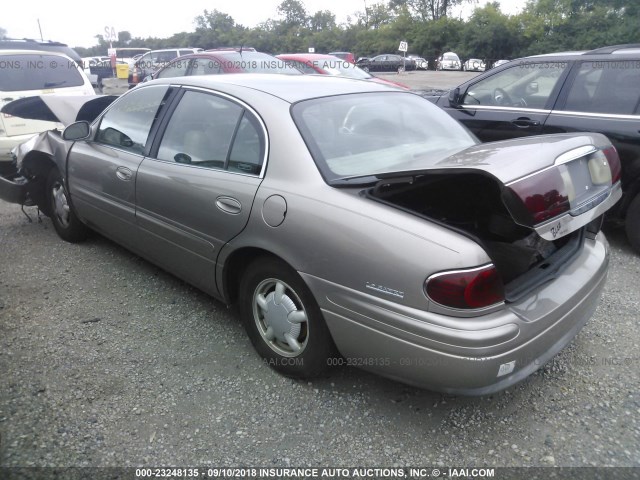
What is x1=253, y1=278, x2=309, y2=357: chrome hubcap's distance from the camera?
2588mm

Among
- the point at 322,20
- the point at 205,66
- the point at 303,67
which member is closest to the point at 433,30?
the point at 322,20

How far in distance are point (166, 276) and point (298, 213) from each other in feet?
6.48

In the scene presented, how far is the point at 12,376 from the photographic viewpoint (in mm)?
2789

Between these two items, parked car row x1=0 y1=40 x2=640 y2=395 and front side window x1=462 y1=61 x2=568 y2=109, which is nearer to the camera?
parked car row x1=0 y1=40 x2=640 y2=395

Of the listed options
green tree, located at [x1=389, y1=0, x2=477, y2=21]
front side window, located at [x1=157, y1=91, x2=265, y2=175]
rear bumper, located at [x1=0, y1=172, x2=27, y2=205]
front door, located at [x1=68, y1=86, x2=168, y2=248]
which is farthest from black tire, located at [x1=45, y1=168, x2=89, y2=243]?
green tree, located at [x1=389, y1=0, x2=477, y2=21]

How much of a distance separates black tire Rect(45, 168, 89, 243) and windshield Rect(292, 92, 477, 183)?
8.91 feet

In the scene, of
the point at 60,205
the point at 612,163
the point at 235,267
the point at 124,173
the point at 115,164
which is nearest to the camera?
the point at 612,163

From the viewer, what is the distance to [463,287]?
2.00 meters

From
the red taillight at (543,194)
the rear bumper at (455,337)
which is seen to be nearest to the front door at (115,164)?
the rear bumper at (455,337)

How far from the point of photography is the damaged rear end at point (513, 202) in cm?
197

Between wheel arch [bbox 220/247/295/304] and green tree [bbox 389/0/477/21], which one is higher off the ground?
green tree [bbox 389/0/477/21]

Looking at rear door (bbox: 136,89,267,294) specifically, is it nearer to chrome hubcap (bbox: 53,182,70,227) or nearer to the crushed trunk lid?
the crushed trunk lid

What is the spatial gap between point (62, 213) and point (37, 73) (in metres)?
3.35

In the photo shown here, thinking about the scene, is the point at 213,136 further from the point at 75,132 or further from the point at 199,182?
the point at 75,132
